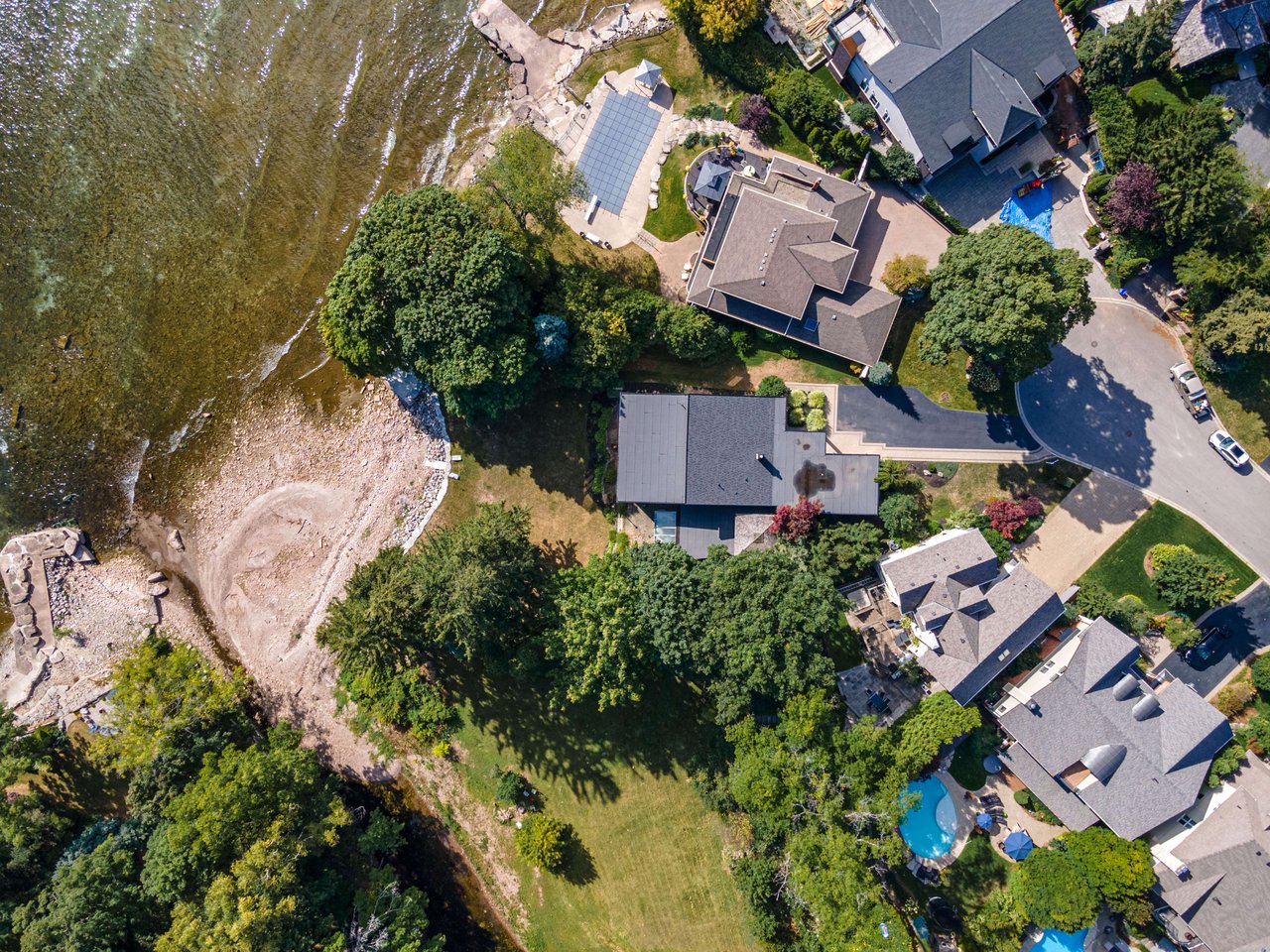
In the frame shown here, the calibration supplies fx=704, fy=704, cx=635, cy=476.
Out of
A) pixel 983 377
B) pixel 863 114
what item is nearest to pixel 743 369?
pixel 983 377

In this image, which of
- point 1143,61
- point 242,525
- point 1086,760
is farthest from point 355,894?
point 1143,61

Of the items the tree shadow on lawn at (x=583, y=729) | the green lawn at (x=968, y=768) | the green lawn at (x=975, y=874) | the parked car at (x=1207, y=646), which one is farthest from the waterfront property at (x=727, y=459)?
the green lawn at (x=975, y=874)

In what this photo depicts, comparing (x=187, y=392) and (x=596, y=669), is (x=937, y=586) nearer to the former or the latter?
(x=596, y=669)

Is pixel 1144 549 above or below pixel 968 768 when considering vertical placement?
above

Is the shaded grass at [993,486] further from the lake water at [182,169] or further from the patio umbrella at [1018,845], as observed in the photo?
the lake water at [182,169]

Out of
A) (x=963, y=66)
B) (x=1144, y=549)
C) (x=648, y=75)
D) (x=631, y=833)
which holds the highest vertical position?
(x=963, y=66)

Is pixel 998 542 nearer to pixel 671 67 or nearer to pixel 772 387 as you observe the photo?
pixel 772 387

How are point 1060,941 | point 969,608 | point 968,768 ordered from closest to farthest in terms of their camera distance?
1. point 969,608
2. point 1060,941
3. point 968,768
